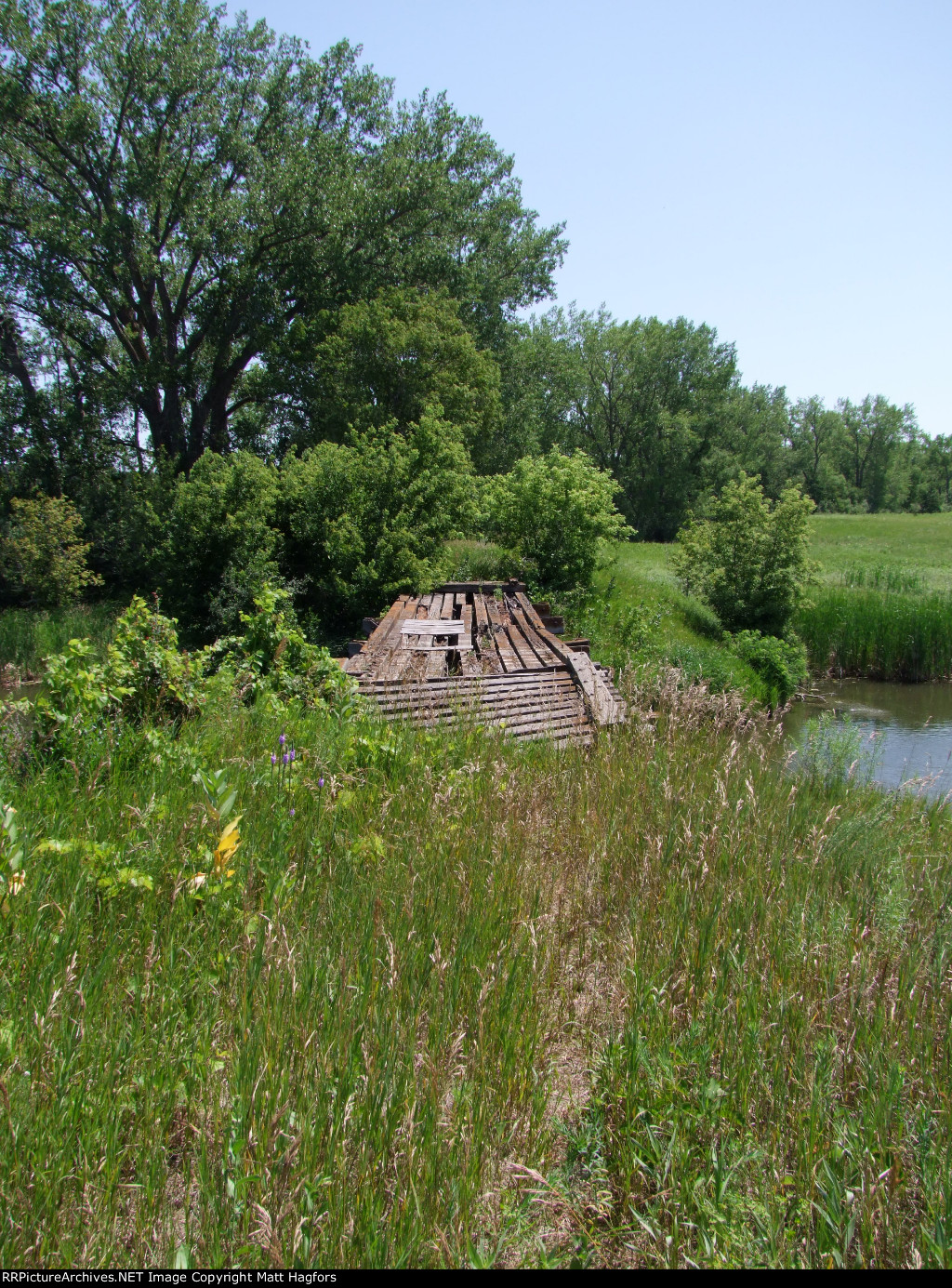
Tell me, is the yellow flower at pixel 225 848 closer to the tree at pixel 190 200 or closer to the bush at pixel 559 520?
the bush at pixel 559 520

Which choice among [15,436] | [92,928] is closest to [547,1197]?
[92,928]

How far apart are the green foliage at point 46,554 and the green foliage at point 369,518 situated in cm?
620

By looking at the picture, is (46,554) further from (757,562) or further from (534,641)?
(757,562)

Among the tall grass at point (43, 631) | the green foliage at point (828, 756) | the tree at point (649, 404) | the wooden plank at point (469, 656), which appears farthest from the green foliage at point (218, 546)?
the tree at point (649, 404)

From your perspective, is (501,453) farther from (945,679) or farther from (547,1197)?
(547,1197)

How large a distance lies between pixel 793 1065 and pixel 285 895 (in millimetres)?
1717

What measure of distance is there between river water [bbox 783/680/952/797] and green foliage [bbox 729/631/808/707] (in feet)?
1.30

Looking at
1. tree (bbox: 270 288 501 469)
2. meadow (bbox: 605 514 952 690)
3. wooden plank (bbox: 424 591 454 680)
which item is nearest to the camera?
wooden plank (bbox: 424 591 454 680)

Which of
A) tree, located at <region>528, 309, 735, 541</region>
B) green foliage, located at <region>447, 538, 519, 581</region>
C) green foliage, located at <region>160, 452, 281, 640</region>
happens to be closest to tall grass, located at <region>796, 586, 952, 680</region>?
green foliage, located at <region>447, 538, 519, 581</region>

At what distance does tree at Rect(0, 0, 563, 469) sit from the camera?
18016mm

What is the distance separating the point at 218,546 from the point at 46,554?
253 inches

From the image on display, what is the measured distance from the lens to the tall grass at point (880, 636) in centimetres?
1586

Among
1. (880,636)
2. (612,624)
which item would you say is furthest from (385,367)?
(880,636)

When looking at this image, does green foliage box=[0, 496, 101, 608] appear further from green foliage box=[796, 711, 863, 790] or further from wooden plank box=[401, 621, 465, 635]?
green foliage box=[796, 711, 863, 790]
